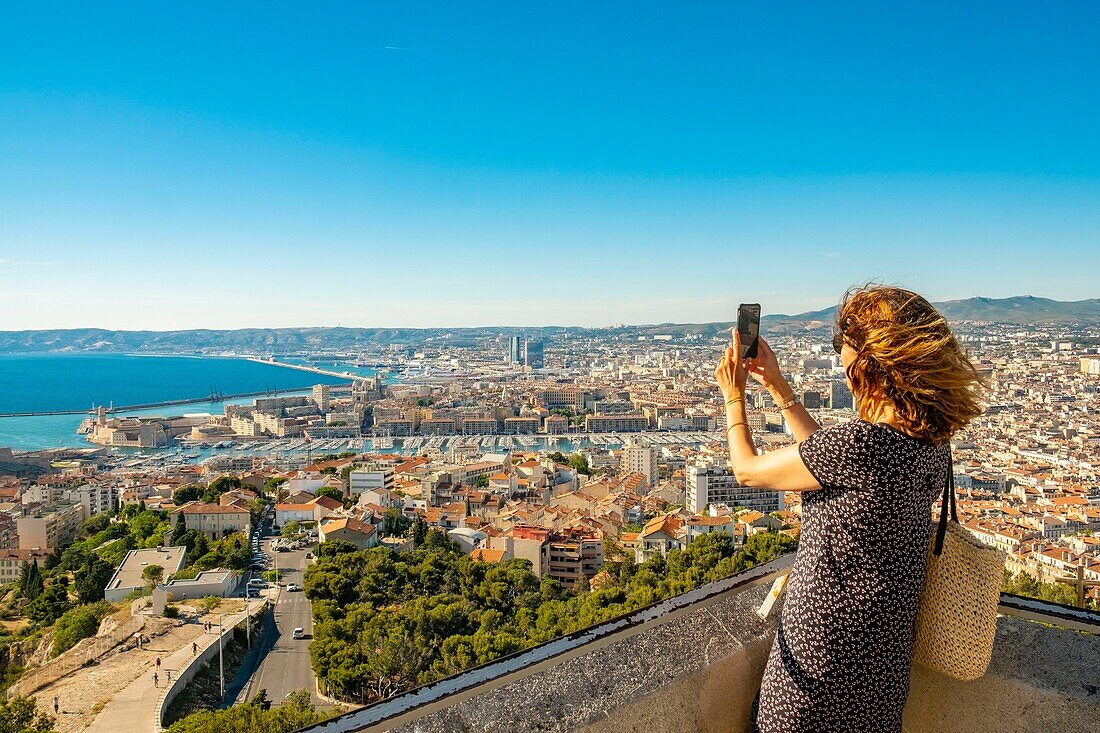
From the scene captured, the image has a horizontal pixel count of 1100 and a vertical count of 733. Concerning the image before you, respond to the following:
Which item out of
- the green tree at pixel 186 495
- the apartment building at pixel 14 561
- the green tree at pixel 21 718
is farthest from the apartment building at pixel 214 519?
the green tree at pixel 21 718

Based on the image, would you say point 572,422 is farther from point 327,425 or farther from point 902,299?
point 902,299

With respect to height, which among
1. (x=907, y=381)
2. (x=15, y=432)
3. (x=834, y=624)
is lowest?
(x=15, y=432)

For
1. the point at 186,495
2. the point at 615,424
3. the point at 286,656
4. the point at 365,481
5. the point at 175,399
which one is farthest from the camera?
the point at 175,399

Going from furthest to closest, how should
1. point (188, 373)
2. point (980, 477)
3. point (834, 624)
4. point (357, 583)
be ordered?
point (188, 373) → point (980, 477) → point (357, 583) → point (834, 624)

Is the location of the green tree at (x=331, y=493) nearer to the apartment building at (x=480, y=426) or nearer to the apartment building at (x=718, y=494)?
the apartment building at (x=718, y=494)

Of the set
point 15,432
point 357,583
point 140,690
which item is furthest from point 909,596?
point 15,432

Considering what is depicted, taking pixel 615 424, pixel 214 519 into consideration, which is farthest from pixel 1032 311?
pixel 214 519

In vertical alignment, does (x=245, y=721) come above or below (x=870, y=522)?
below

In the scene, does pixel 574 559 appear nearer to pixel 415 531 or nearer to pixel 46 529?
pixel 415 531
